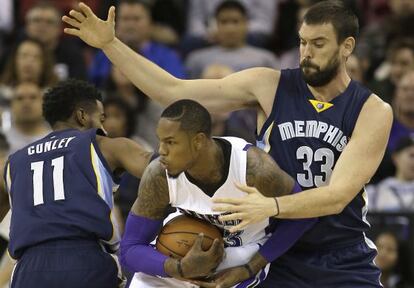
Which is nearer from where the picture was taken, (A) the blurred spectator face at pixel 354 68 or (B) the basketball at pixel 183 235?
(B) the basketball at pixel 183 235

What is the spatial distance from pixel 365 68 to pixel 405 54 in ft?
2.15

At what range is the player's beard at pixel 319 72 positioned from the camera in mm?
→ 5875

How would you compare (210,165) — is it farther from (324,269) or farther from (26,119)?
(26,119)

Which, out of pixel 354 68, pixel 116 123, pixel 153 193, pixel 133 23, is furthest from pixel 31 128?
pixel 153 193

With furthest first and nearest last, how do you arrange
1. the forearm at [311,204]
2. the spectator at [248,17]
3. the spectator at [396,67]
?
the spectator at [248,17]
the spectator at [396,67]
the forearm at [311,204]

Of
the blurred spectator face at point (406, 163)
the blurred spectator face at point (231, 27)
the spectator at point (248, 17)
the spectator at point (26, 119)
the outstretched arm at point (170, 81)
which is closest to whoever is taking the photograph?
the outstretched arm at point (170, 81)

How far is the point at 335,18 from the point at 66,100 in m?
1.64

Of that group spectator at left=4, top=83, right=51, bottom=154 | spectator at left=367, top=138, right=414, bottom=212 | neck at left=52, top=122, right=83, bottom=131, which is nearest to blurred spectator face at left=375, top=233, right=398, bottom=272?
spectator at left=367, top=138, right=414, bottom=212

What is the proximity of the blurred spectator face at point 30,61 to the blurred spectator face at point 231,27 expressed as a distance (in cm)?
210

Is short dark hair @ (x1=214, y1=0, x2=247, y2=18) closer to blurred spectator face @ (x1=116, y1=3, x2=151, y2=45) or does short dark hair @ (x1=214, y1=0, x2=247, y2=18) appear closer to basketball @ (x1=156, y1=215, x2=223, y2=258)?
blurred spectator face @ (x1=116, y1=3, x2=151, y2=45)

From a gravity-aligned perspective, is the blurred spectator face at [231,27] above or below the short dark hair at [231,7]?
below

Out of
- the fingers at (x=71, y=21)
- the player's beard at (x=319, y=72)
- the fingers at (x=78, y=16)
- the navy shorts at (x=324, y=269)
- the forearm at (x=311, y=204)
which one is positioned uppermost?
the fingers at (x=78, y=16)

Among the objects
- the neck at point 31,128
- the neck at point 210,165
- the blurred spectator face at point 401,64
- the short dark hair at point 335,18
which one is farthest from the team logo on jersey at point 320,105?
the blurred spectator face at point 401,64

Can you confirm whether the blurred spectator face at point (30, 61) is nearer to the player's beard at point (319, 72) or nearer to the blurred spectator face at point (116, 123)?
the blurred spectator face at point (116, 123)
